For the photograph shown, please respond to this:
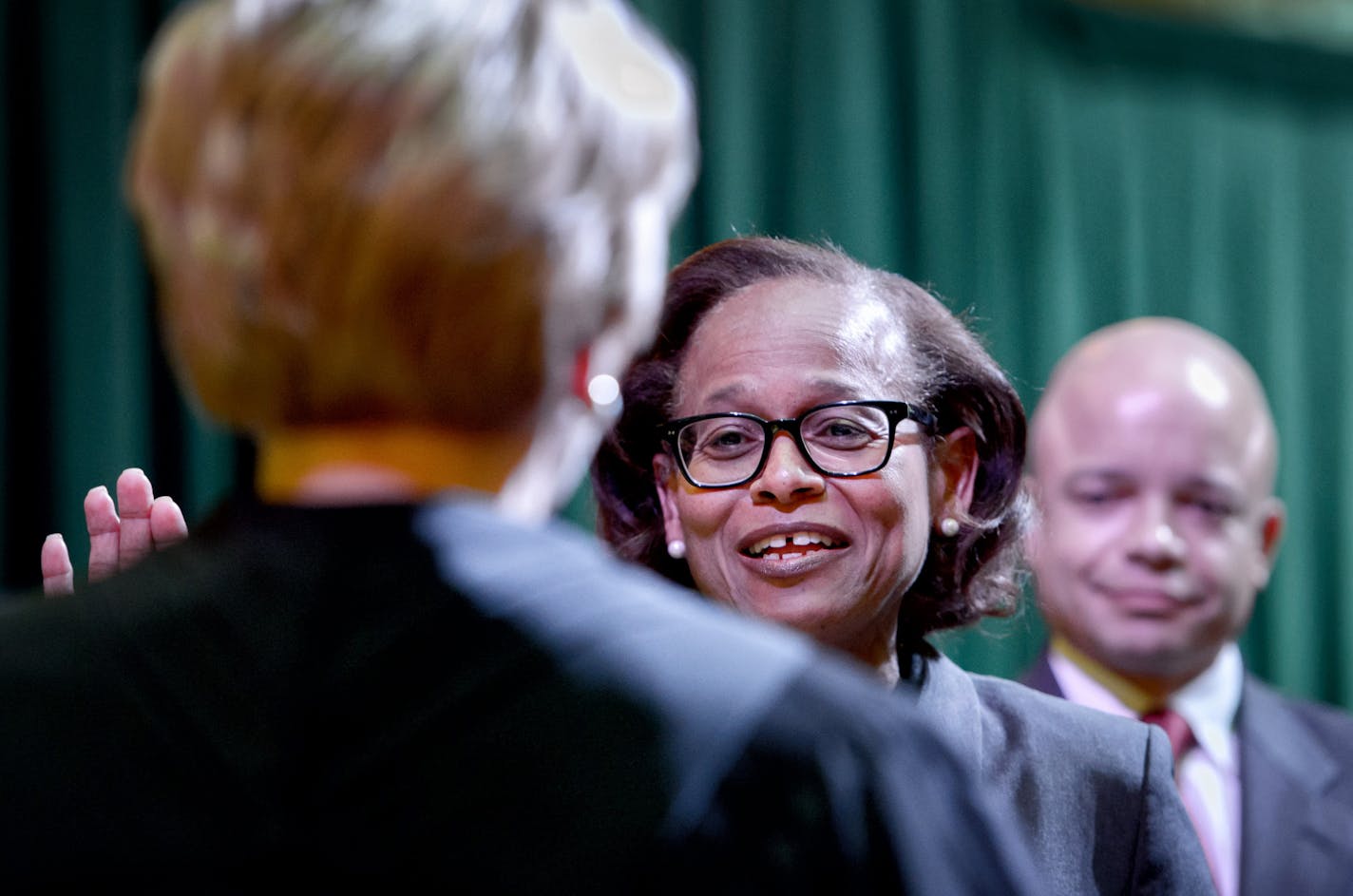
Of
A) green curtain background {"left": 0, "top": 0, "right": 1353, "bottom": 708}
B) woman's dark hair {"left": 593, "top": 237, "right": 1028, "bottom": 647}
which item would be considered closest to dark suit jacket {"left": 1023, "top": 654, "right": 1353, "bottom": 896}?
green curtain background {"left": 0, "top": 0, "right": 1353, "bottom": 708}

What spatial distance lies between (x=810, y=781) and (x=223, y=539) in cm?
30

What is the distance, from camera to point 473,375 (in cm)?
75

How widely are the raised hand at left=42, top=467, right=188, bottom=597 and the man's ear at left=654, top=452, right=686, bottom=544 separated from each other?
619 mm

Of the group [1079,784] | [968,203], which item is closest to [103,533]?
[1079,784]

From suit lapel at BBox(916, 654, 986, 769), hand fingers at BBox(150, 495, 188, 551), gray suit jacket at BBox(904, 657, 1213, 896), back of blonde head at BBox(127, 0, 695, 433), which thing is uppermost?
back of blonde head at BBox(127, 0, 695, 433)

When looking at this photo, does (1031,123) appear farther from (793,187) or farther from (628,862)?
(628,862)

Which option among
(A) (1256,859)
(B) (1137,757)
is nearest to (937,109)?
(A) (1256,859)

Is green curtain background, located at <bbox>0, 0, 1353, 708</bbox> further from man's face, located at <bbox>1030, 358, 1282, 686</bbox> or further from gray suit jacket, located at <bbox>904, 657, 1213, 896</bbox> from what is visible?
gray suit jacket, located at <bbox>904, 657, 1213, 896</bbox>

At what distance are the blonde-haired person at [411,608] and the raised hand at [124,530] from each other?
733mm

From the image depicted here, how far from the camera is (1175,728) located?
2.70 m

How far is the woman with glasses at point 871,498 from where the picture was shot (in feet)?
5.55

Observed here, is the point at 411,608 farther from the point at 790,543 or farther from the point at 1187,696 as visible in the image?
the point at 1187,696

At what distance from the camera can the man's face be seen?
271cm

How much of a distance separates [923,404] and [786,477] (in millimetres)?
217
